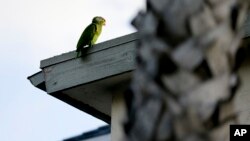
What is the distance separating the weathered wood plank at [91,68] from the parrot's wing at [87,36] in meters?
0.19

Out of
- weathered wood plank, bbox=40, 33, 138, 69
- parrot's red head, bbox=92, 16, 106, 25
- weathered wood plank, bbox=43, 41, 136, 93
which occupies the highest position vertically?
parrot's red head, bbox=92, 16, 106, 25

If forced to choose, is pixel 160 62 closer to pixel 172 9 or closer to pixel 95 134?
pixel 172 9

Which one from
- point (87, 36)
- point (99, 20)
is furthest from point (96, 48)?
point (99, 20)

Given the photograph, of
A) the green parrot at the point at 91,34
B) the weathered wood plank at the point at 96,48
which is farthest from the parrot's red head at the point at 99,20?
the weathered wood plank at the point at 96,48

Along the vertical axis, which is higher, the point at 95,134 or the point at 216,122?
the point at 95,134

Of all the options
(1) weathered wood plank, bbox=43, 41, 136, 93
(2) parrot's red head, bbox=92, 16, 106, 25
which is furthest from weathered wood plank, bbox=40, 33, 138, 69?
(2) parrot's red head, bbox=92, 16, 106, 25

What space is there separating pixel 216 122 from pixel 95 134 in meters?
4.38

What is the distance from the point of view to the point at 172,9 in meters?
1.86

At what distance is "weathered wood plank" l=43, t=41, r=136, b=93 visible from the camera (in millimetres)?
5492

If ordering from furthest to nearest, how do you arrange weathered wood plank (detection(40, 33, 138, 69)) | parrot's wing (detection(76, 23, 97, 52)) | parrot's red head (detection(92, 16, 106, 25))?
parrot's red head (detection(92, 16, 106, 25))
parrot's wing (detection(76, 23, 97, 52))
weathered wood plank (detection(40, 33, 138, 69))

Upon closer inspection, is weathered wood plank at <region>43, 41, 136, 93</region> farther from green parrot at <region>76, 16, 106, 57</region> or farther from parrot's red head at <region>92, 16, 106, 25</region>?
parrot's red head at <region>92, 16, 106, 25</region>

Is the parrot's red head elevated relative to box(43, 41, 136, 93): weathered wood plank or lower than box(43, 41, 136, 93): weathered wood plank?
elevated

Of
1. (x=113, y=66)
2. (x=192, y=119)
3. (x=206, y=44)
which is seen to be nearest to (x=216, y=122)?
(x=192, y=119)

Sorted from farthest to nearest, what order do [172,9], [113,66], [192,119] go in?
[113,66] < [172,9] < [192,119]
